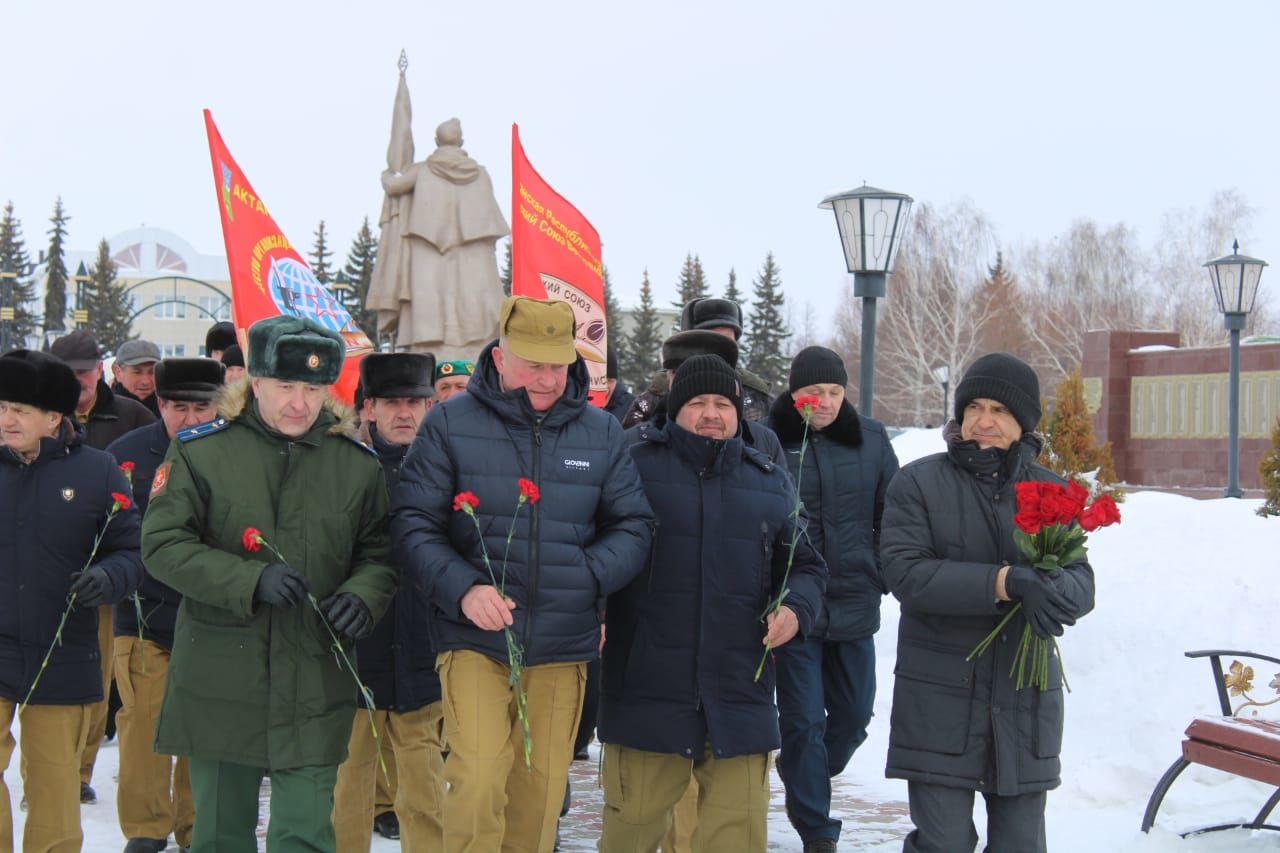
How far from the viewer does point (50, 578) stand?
A: 4.64 m

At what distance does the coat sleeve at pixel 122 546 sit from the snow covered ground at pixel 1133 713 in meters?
1.40

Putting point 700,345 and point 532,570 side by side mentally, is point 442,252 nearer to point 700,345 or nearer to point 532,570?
point 700,345

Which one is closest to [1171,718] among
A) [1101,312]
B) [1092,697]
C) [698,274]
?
[1092,697]

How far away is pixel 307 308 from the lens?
27.7 ft

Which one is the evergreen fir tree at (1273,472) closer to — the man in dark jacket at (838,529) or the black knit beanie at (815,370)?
the man in dark jacket at (838,529)

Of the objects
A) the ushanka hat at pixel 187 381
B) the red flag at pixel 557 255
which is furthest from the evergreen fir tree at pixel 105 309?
the ushanka hat at pixel 187 381

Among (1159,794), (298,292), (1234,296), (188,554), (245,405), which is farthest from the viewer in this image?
(1234,296)

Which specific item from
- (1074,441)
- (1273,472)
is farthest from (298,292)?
(1074,441)

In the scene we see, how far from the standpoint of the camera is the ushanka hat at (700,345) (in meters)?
6.04

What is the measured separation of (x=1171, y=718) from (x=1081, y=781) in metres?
0.95

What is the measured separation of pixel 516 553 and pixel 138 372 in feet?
15.7

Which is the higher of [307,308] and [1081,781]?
[307,308]

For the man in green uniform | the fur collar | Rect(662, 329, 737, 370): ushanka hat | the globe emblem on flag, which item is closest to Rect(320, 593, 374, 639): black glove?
the man in green uniform

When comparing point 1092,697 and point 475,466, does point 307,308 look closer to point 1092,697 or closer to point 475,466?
point 475,466
